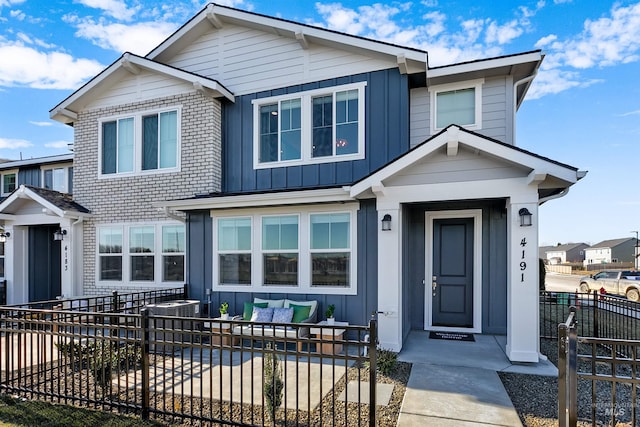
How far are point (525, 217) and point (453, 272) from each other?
7.49 feet

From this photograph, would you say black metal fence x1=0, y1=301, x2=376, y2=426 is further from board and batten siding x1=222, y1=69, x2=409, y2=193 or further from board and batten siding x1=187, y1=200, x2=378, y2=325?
board and batten siding x1=222, y1=69, x2=409, y2=193

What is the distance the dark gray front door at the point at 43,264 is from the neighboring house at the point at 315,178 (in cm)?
243

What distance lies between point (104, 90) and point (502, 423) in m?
11.0

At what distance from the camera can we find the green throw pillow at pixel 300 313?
6.58 m

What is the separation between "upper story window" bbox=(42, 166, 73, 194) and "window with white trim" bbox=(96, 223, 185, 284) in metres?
4.69

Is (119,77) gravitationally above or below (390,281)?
above

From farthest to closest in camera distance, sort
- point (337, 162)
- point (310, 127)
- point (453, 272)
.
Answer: point (310, 127) < point (337, 162) < point (453, 272)

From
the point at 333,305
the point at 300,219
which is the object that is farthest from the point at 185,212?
the point at 333,305

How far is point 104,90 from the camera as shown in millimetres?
9320

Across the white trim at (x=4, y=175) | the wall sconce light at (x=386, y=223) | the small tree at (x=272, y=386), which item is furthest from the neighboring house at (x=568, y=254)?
the white trim at (x=4, y=175)

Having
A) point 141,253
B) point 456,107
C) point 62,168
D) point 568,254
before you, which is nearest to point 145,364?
point 141,253

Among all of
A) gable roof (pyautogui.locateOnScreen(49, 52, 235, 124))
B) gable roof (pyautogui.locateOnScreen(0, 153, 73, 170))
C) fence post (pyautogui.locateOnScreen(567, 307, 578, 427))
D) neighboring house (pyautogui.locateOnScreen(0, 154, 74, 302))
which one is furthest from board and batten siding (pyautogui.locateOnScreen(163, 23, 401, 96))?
gable roof (pyautogui.locateOnScreen(0, 153, 73, 170))

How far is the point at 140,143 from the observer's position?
351 inches

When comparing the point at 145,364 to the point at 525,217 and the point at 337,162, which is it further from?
the point at 525,217
